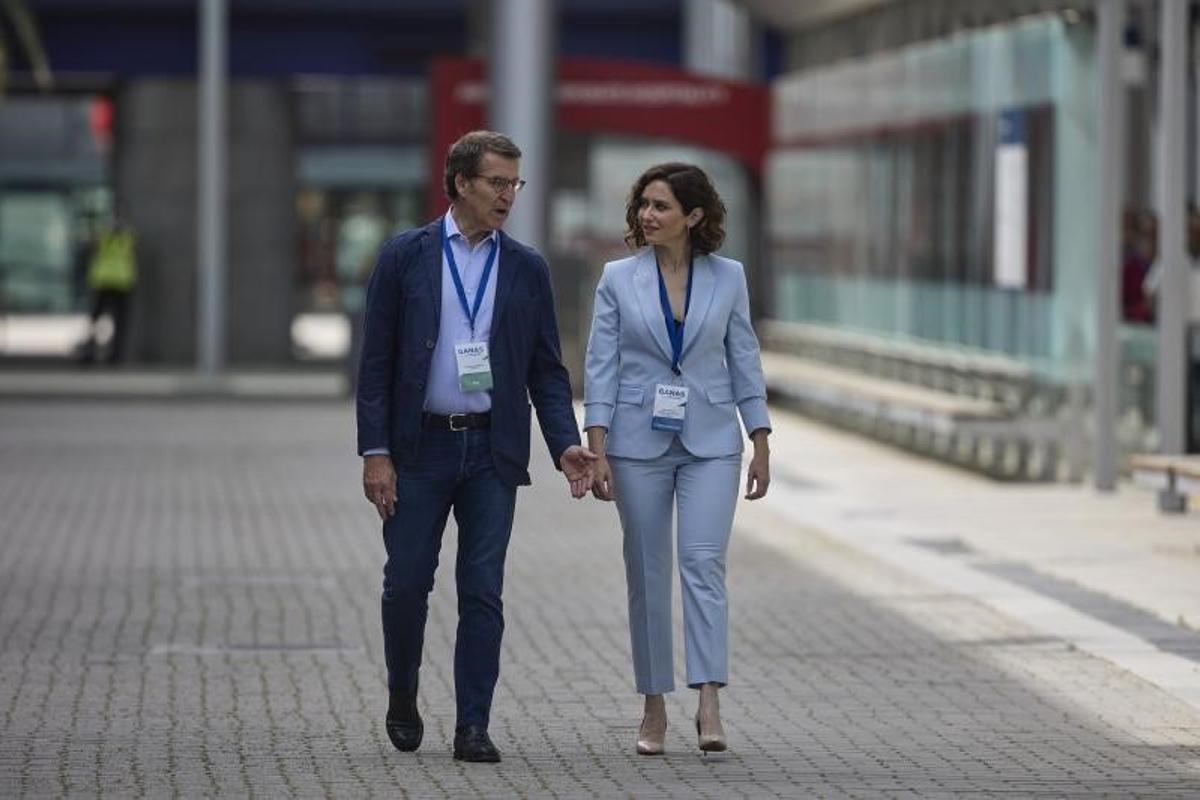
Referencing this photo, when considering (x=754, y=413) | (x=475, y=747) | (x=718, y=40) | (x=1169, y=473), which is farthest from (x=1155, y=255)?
(x=718, y=40)

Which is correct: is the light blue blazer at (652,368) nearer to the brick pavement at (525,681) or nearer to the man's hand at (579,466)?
the man's hand at (579,466)

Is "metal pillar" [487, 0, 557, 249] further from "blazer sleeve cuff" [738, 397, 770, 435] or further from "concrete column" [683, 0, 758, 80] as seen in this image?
"blazer sleeve cuff" [738, 397, 770, 435]

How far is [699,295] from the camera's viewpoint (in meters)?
8.91

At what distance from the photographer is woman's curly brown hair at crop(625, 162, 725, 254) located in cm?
888

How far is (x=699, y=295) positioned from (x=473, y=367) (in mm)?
749

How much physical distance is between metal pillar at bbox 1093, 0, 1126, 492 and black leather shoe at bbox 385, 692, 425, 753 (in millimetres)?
10290

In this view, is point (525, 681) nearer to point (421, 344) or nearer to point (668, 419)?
point (668, 419)

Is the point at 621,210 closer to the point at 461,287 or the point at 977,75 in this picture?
the point at 977,75

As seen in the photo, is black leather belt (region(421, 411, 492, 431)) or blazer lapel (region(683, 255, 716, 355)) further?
blazer lapel (region(683, 255, 716, 355))

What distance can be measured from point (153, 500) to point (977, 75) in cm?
645

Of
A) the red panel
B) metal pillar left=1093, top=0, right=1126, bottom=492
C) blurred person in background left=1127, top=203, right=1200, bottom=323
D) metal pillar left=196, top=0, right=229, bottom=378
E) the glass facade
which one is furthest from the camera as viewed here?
metal pillar left=196, top=0, right=229, bottom=378

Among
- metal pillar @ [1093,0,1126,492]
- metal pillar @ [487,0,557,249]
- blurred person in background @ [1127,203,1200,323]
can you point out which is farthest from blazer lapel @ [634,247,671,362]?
metal pillar @ [487,0,557,249]

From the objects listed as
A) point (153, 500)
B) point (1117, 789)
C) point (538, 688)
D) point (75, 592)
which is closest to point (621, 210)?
point (153, 500)

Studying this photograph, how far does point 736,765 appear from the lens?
8.63 m
